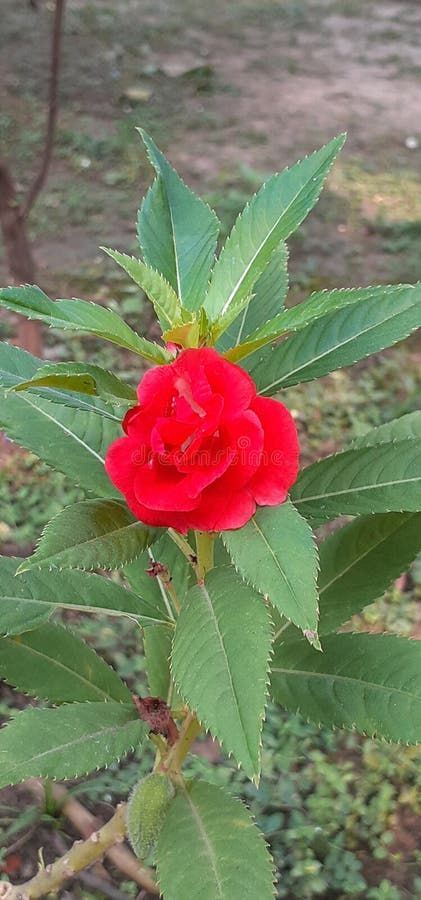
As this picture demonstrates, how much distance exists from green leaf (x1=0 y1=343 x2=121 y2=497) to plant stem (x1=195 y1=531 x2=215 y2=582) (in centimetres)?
12

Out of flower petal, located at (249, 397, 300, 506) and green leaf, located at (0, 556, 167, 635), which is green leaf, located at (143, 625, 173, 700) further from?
flower petal, located at (249, 397, 300, 506)

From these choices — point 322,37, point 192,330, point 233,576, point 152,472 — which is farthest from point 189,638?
point 322,37

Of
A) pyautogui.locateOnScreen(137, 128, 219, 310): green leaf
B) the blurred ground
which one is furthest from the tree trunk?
pyautogui.locateOnScreen(137, 128, 219, 310): green leaf

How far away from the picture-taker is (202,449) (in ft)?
2.64

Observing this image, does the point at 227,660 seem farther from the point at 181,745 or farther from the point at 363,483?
the point at 181,745

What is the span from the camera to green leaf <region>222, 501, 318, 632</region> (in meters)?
0.80

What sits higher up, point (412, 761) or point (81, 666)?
point (81, 666)

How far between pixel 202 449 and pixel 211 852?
22.4 inches

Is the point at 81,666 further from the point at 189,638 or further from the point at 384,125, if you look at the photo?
the point at 384,125

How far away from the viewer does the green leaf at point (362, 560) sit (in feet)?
3.92

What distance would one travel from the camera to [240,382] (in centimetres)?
81

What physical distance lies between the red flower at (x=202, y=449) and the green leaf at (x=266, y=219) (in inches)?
7.1

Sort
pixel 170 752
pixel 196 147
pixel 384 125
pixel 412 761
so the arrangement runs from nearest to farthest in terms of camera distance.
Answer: pixel 170 752, pixel 412 761, pixel 196 147, pixel 384 125

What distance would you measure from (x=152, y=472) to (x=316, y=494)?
0.30m
